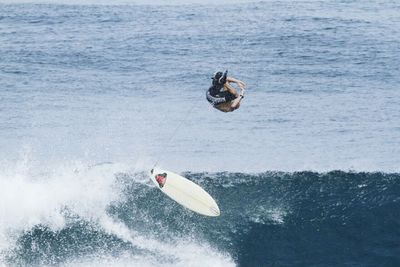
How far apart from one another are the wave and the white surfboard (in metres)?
2.48

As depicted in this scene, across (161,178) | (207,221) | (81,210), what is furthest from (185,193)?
(81,210)

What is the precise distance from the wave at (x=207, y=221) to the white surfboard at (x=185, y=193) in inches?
97.7

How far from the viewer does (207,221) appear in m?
47.5

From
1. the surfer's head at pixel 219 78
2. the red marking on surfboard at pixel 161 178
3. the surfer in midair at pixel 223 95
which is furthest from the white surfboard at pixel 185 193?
the surfer's head at pixel 219 78

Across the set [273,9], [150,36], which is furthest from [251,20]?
[150,36]

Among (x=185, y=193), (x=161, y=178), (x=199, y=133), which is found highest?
(x=161, y=178)

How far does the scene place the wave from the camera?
44.0 meters

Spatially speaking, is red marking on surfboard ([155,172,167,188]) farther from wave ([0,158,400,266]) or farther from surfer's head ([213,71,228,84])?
surfer's head ([213,71,228,84])

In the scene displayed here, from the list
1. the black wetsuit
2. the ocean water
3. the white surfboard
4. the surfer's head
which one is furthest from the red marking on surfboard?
the surfer's head

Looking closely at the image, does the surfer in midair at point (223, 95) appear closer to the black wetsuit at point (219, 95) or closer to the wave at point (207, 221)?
the black wetsuit at point (219, 95)

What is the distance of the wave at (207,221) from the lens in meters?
44.0

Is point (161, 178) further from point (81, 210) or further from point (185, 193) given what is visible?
point (81, 210)

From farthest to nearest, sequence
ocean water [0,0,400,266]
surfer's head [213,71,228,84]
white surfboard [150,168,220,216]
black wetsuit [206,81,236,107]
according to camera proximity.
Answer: ocean water [0,0,400,266] < white surfboard [150,168,220,216] < black wetsuit [206,81,236,107] < surfer's head [213,71,228,84]

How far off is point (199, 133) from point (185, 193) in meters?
18.7
